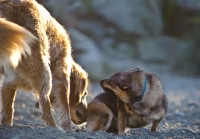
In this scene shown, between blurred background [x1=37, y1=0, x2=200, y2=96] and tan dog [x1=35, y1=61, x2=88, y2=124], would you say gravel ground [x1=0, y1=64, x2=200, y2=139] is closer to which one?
tan dog [x1=35, y1=61, x2=88, y2=124]

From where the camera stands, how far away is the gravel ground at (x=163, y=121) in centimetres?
532

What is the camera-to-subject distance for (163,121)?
28.7 ft

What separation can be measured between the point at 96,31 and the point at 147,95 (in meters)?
15.6

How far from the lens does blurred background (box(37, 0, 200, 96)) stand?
1806 cm

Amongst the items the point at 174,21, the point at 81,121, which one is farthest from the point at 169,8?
the point at 81,121

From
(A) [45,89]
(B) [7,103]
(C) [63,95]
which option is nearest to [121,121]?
(C) [63,95]

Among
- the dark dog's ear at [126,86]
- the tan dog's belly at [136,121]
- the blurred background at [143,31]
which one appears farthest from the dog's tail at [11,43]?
the blurred background at [143,31]

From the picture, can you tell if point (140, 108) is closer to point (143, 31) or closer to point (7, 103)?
point (7, 103)

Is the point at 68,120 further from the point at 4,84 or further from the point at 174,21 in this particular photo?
the point at 174,21

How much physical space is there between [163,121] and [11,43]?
14.5ft

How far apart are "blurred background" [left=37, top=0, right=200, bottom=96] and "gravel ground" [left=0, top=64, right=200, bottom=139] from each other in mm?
1042

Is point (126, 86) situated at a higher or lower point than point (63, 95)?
higher

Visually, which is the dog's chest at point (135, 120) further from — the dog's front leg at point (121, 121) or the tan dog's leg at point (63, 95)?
the tan dog's leg at point (63, 95)

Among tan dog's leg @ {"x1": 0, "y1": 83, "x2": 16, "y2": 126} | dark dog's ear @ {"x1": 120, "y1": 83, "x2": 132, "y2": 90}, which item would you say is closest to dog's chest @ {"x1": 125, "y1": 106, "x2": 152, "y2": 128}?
dark dog's ear @ {"x1": 120, "y1": 83, "x2": 132, "y2": 90}
